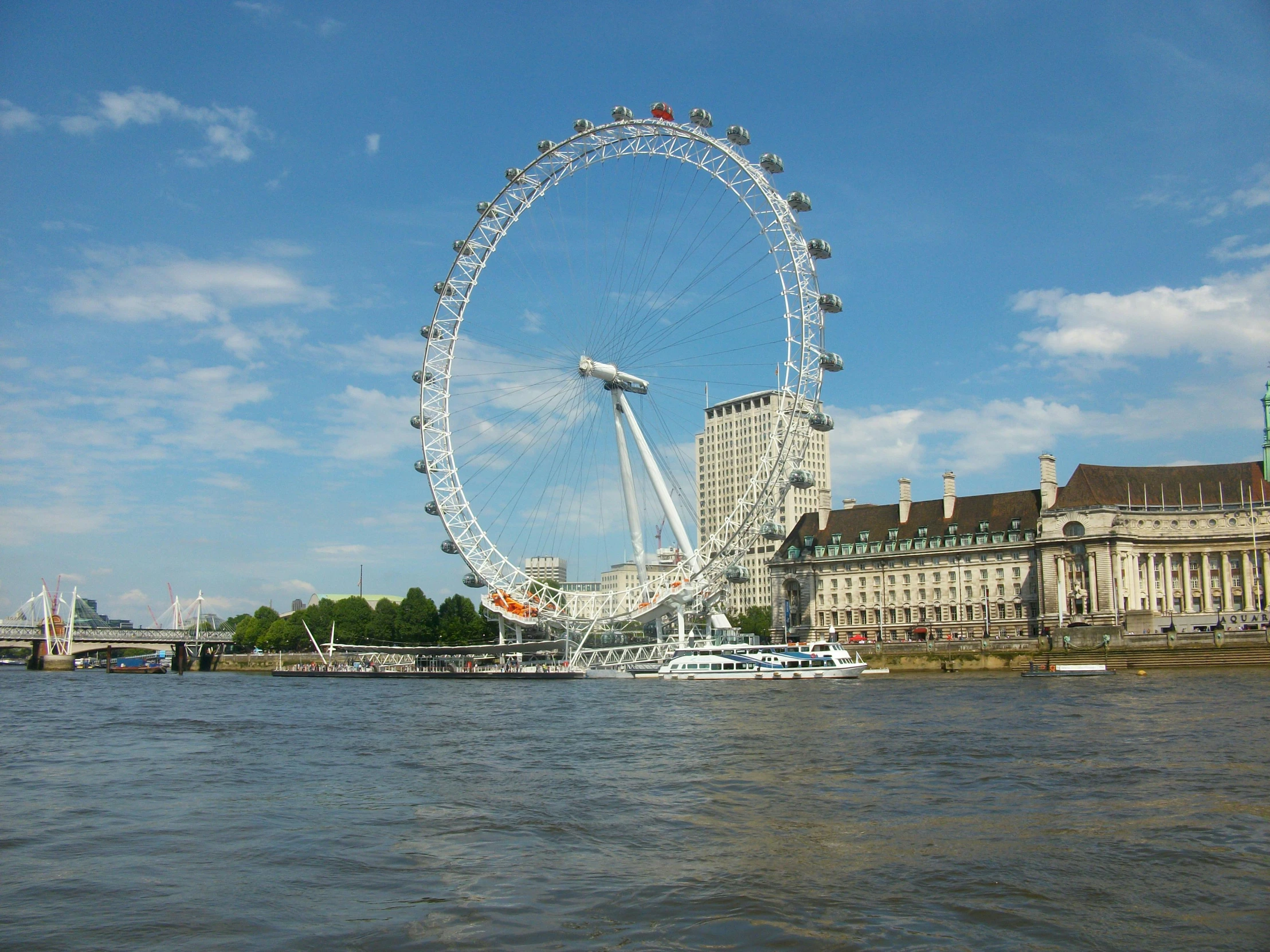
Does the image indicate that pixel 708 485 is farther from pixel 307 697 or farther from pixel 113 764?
pixel 113 764

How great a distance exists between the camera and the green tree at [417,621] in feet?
414

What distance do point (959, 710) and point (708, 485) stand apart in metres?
145

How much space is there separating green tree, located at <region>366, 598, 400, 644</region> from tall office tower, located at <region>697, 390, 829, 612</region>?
5266 centimetres

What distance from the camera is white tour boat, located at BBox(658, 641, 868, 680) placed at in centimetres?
6919

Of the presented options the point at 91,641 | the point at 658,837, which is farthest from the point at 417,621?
the point at 658,837

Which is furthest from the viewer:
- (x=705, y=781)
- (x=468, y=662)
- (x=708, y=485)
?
(x=708, y=485)

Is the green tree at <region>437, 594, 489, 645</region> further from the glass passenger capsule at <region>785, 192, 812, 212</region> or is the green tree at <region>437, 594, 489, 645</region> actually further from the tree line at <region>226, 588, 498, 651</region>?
the glass passenger capsule at <region>785, 192, 812, 212</region>

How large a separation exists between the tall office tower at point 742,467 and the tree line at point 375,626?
52298 mm

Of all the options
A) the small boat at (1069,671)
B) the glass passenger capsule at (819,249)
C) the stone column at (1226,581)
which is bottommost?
the small boat at (1069,671)

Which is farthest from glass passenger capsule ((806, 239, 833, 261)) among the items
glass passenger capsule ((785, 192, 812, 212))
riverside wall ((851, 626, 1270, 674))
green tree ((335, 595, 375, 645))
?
green tree ((335, 595, 375, 645))

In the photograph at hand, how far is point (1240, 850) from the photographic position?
1407cm

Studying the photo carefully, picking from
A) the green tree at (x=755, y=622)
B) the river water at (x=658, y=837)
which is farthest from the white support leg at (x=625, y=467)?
the green tree at (x=755, y=622)

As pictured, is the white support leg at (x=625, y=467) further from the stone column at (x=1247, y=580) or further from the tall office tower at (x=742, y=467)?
the tall office tower at (x=742, y=467)

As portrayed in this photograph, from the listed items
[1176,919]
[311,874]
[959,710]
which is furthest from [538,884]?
A: [959,710]
